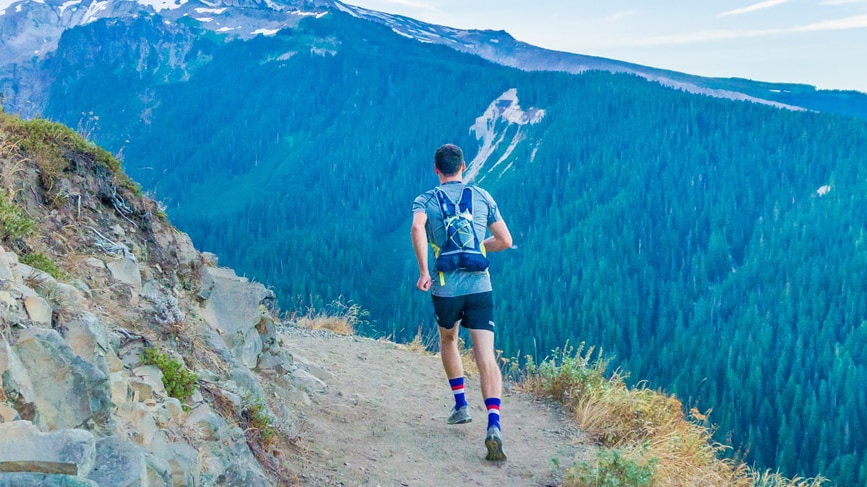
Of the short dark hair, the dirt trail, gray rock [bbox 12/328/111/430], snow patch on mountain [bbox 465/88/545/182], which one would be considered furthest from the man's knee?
snow patch on mountain [bbox 465/88/545/182]

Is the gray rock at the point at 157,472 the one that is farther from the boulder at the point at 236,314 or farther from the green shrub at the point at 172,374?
the boulder at the point at 236,314

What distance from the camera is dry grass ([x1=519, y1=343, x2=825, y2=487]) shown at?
20.1ft

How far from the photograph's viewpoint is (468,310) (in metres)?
6.02

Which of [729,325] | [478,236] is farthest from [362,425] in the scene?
[729,325]

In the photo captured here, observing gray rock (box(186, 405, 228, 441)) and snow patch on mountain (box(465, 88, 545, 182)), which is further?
snow patch on mountain (box(465, 88, 545, 182))

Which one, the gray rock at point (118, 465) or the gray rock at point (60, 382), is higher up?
the gray rock at point (60, 382)

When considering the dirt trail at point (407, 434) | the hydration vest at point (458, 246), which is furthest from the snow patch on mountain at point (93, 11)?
the hydration vest at point (458, 246)

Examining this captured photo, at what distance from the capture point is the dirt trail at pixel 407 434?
5.96 metres

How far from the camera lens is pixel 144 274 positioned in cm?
558

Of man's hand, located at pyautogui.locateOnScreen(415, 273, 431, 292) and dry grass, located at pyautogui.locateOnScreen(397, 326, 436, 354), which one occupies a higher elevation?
man's hand, located at pyautogui.locateOnScreen(415, 273, 431, 292)

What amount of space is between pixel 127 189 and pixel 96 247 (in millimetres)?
1045

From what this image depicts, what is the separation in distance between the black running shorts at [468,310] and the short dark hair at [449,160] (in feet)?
3.52

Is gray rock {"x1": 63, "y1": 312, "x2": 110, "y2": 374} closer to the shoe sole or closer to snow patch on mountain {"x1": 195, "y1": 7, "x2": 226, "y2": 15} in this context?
the shoe sole

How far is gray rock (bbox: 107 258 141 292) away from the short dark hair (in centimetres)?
253
